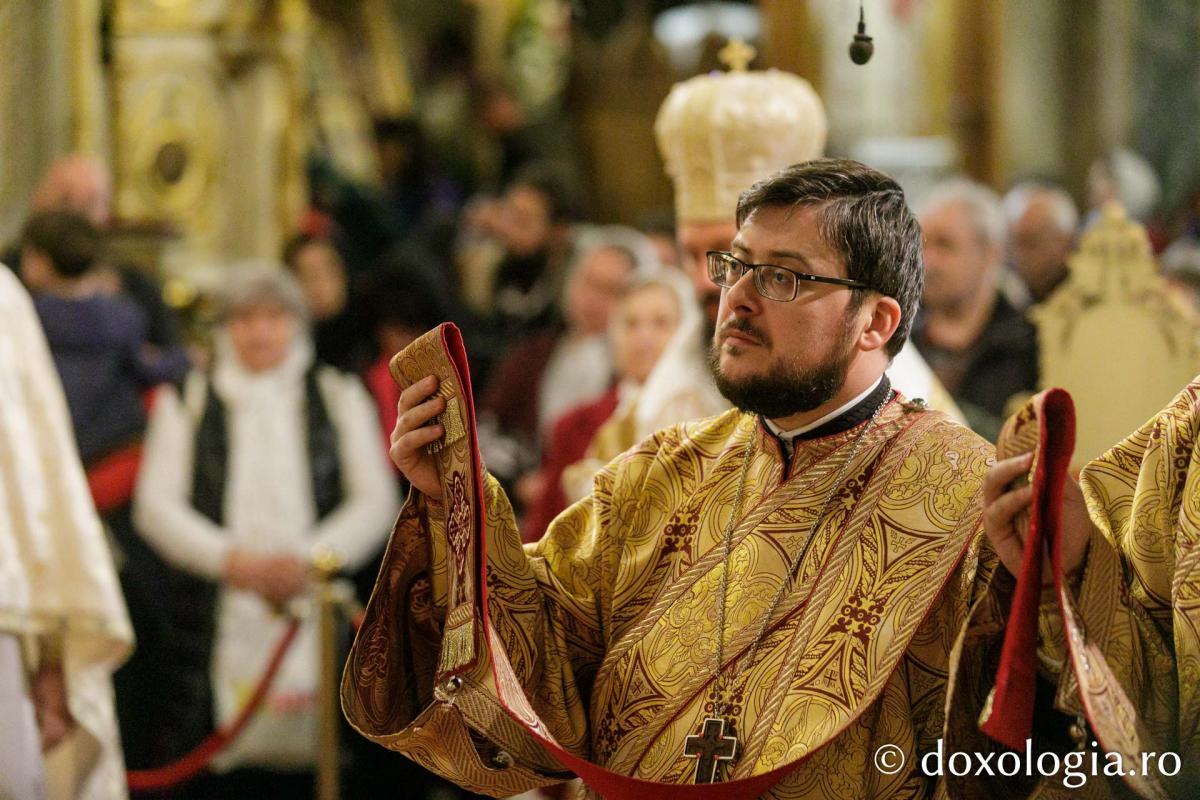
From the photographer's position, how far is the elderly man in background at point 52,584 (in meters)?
4.42

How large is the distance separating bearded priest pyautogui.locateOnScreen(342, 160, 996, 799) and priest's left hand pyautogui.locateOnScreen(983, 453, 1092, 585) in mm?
180

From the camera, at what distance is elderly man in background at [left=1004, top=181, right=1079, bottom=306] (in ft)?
23.2

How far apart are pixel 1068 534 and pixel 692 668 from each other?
69 centimetres

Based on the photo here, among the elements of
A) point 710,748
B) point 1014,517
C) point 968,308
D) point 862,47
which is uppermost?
point 862,47

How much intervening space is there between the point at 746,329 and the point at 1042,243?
4.50 metres

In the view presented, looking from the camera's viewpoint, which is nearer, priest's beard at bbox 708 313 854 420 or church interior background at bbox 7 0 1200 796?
priest's beard at bbox 708 313 854 420

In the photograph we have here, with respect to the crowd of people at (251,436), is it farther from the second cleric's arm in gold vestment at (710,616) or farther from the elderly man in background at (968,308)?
the second cleric's arm in gold vestment at (710,616)

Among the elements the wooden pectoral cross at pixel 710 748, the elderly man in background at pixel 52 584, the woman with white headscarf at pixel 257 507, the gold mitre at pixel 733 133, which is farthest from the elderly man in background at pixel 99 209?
the wooden pectoral cross at pixel 710 748

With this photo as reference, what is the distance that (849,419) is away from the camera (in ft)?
9.79

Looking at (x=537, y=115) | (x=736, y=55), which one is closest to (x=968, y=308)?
(x=736, y=55)

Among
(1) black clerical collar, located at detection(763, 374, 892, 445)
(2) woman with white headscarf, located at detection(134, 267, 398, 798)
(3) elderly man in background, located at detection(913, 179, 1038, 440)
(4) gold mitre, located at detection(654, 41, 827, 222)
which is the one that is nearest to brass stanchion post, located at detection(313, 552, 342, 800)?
(2) woman with white headscarf, located at detection(134, 267, 398, 798)

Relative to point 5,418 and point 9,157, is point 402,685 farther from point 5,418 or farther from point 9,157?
point 9,157

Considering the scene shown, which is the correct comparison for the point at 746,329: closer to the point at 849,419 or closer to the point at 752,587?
the point at 849,419

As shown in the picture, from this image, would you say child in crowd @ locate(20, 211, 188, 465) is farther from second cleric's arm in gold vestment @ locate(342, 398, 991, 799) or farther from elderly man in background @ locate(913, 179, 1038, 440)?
second cleric's arm in gold vestment @ locate(342, 398, 991, 799)
